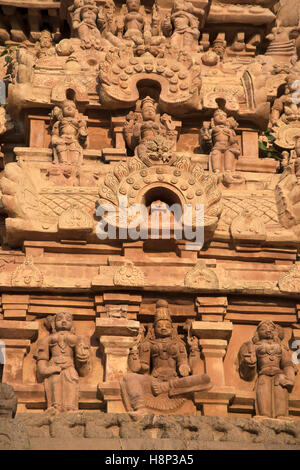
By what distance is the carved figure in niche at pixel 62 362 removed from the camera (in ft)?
62.6

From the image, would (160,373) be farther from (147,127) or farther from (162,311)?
(147,127)

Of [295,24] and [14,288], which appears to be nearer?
[14,288]

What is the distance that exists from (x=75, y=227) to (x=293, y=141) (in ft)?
16.8

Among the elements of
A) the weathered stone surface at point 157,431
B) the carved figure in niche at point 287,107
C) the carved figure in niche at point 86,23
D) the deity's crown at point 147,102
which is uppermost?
the carved figure in niche at point 86,23

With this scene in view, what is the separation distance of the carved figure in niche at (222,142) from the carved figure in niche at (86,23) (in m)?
2.88

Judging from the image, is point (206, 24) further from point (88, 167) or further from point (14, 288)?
point (14, 288)

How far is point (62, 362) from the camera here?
19.4 meters

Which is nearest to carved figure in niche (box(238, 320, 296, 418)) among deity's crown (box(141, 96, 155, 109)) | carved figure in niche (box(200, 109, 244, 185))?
carved figure in niche (box(200, 109, 244, 185))

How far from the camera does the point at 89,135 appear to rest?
23562 mm

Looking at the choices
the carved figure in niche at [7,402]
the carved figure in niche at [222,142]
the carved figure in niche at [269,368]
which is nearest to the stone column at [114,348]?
the carved figure in niche at [269,368]

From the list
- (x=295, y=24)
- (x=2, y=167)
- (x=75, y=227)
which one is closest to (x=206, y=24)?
(x=295, y=24)

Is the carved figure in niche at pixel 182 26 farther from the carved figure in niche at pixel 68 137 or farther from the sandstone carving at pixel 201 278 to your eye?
the sandstone carving at pixel 201 278

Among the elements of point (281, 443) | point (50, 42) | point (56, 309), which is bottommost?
point (281, 443)

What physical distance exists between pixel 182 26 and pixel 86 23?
1.79 m
